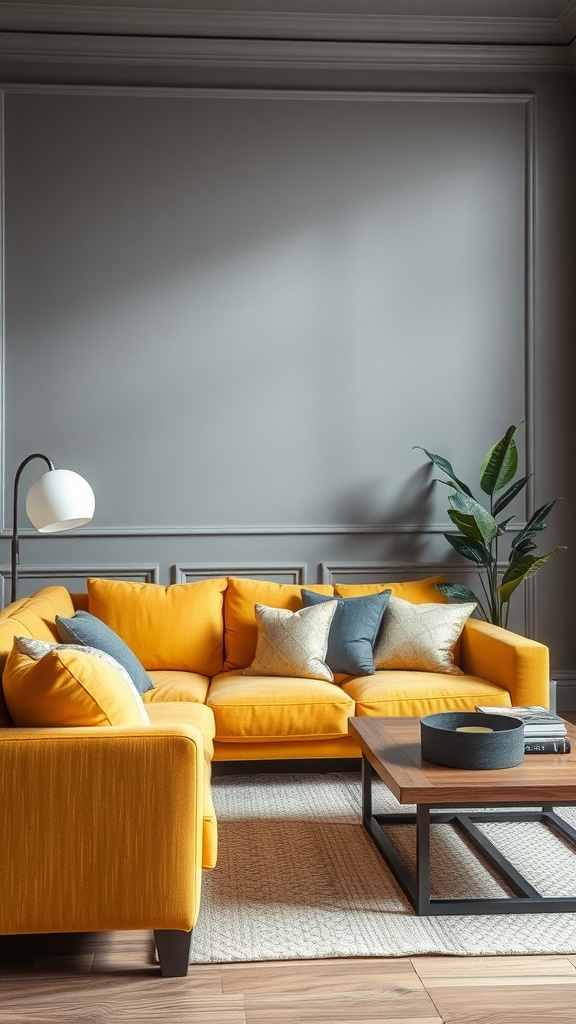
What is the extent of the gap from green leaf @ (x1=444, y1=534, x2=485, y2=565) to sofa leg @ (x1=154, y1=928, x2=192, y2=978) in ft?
8.61

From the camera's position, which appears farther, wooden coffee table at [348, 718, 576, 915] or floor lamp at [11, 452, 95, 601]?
floor lamp at [11, 452, 95, 601]

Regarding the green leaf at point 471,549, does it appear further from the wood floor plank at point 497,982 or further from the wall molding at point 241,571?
the wood floor plank at point 497,982

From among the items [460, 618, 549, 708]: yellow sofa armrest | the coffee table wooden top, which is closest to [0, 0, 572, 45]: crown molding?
[460, 618, 549, 708]: yellow sofa armrest

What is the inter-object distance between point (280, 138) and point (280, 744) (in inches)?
118

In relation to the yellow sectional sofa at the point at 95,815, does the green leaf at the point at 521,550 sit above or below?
above

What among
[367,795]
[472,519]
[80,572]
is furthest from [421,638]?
[80,572]

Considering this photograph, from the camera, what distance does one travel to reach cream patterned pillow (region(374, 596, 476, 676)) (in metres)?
3.86

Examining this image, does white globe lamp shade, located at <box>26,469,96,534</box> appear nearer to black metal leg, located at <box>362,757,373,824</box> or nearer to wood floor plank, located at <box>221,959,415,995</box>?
black metal leg, located at <box>362,757,373,824</box>

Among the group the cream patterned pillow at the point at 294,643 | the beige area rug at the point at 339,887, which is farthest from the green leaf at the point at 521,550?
the beige area rug at the point at 339,887

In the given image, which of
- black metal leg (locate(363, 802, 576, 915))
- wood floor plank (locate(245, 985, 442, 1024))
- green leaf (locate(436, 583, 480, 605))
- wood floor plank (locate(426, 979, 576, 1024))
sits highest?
green leaf (locate(436, 583, 480, 605))

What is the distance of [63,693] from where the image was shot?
2166 mm

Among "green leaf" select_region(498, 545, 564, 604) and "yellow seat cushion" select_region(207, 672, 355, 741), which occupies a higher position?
"green leaf" select_region(498, 545, 564, 604)

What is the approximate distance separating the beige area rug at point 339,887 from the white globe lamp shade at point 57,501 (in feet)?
3.94

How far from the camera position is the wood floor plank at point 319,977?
6.82 feet
